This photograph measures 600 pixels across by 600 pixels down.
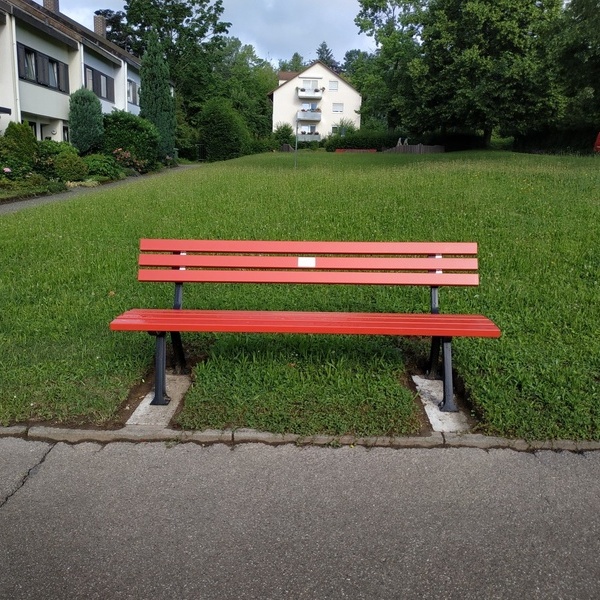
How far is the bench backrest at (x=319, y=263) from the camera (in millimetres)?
4219

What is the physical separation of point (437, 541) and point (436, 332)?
142 cm

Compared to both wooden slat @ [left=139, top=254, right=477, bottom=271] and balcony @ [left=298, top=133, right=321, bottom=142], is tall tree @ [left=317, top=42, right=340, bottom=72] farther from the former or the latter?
wooden slat @ [left=139, top=254, right=477, bottom=271]

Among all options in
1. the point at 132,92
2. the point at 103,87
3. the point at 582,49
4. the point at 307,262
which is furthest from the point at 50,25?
the point at 307,262

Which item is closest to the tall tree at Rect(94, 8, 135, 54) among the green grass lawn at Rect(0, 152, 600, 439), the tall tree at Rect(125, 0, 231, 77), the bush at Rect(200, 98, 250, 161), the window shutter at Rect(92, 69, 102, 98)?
the tall tree at Rect(125, 0, 231, 77)

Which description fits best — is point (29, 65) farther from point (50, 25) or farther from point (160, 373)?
point (160, 373)

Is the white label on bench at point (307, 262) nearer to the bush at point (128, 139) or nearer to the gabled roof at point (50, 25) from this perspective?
the gabled roof at point (50, 25)

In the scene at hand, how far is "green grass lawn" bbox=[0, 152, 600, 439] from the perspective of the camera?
11.9 ft

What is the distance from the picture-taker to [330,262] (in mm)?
4270

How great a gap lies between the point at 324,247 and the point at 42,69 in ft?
80.6

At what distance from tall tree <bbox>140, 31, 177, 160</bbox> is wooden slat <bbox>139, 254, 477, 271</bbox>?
3044 centimetres

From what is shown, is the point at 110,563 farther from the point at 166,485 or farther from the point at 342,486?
the point at 342,486

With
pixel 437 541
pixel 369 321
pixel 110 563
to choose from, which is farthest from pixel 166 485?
pixel 369 321

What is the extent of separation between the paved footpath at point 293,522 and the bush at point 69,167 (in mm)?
18115

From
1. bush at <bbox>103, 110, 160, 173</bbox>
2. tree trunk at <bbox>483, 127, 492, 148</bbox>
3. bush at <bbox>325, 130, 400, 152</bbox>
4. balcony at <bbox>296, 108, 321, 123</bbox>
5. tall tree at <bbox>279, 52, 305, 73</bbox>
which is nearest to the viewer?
bush at <bbox>103, 110, 160, 173</bbox>
